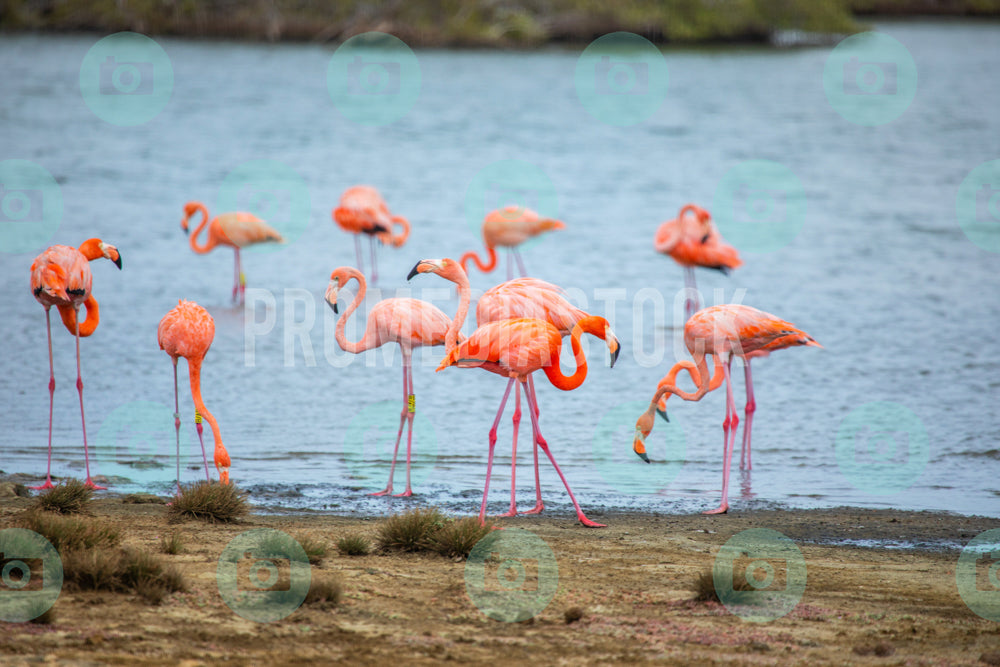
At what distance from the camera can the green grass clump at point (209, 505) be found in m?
6.57

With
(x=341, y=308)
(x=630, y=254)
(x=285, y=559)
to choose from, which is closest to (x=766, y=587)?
(x=285, y=559)

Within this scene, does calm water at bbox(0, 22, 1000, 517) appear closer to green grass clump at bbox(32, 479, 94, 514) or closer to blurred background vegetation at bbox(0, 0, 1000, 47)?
green grass clump at bbox(32, 479, 94, 514)

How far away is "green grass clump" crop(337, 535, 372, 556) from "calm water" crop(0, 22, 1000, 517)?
1456 millimetres

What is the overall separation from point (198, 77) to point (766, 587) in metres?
34.0

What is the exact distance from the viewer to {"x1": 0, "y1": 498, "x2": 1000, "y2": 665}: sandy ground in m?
4.53

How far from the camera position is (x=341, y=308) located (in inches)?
573

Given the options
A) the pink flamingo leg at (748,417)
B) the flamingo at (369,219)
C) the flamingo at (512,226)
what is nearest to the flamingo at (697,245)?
the flamingo at (512,226)

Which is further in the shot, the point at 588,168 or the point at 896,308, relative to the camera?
the point at 588,168

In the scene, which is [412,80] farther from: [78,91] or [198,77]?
[78,91]

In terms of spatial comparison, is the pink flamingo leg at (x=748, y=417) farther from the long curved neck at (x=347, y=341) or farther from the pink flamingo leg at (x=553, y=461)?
the long curved neck at (x=347, y=341)

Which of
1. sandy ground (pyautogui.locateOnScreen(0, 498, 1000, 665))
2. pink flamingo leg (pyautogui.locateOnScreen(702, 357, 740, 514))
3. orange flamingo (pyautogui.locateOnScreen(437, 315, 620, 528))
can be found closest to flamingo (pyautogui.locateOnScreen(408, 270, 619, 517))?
orange flamingo (pyautogui.locateOnScreen(437, 315, 620, 528))

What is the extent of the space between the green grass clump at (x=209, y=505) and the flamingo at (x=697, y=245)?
8515mm

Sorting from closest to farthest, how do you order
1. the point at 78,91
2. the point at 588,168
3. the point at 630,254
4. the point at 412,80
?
1. the point at 630,254
2. the point at 588,168
3. the point at 78,91
4. the point at 412,80

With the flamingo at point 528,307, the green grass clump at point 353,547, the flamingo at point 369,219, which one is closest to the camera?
the green grass clump at point 353,547
